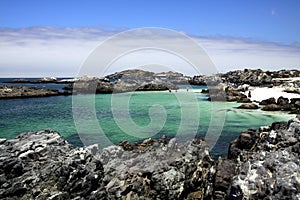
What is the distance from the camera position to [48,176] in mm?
10359

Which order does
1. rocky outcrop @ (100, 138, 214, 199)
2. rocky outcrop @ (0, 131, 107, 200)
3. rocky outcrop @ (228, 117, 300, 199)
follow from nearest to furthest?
1. rocky outcrop @ (228, 117, 300, 199)
2. rocky outcrop @ (0, 131, 107, 200)
3. rocky outcrop @ (100, 138, 214, 199)

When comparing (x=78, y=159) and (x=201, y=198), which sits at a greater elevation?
(x=78, y=159)

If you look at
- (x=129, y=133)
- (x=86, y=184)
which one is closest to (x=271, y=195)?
(x=86, y=184)

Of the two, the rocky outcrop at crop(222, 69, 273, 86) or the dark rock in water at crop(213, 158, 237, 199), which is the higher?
the rocky outcrop at crop(222, 69, 273, 86)

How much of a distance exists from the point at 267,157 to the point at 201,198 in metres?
3.81

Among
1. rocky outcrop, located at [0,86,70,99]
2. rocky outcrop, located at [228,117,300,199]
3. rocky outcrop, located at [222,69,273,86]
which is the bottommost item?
rocky outcrop, located at [0,86,70,99]

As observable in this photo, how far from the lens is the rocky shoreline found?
29.2 ft

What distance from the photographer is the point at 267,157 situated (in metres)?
9.80

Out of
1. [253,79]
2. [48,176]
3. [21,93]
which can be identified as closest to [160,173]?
[48,176]

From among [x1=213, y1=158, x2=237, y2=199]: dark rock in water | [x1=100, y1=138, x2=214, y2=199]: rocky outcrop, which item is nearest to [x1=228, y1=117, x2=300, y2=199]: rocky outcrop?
[x1=213, y1=158, x2=237, y2=199]: dark rock in water

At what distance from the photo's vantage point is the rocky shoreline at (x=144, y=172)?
891 cm

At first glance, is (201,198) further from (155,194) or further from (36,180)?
(36,180)

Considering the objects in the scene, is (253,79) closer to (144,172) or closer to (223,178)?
(223,178)

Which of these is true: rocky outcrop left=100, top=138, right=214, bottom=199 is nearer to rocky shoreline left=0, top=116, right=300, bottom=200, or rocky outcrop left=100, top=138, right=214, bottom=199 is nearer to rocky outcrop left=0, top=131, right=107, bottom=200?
rocky shoreline left=0, top=116, right=300, bottom=200
